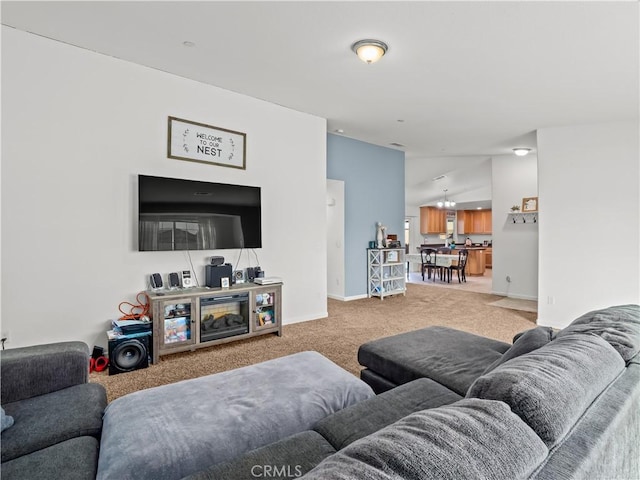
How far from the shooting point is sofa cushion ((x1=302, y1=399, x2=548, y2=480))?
0.57 metres

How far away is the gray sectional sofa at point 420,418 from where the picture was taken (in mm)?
630

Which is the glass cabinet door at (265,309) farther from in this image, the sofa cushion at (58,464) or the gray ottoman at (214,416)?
the sofa cushion at (58,464)

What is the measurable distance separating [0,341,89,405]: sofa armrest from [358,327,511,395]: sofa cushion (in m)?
1.66

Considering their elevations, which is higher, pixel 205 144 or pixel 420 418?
pixel 205 144

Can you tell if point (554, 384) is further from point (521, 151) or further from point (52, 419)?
point (521, 151)

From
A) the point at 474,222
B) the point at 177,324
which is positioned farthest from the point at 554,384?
the point at 474,222

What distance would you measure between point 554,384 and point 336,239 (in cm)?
522

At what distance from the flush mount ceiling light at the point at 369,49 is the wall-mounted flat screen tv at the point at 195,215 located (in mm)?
1855

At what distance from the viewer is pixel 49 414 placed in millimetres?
1396

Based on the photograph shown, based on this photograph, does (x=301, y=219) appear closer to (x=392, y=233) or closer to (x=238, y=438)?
(x=392, y=233)

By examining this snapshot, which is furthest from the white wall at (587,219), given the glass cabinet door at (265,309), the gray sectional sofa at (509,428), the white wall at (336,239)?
the glass cabinet door at (265,309)

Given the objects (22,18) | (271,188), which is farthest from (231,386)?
(22,18)

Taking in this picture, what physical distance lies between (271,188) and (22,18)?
8.43 ft

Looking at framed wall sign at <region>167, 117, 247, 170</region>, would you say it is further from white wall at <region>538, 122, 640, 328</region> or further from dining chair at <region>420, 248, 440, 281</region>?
dining chair at <region>420, 248, 440, 281</region>
